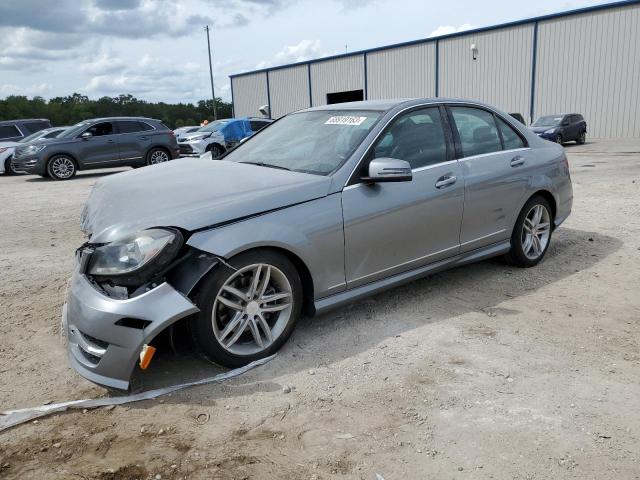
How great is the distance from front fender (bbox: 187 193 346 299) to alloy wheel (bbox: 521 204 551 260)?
234cm

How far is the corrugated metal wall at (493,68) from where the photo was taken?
28.0m

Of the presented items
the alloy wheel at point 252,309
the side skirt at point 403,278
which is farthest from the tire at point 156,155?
the alloy wheel at point 252,309

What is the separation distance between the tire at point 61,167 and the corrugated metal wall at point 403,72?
21132 millimetres

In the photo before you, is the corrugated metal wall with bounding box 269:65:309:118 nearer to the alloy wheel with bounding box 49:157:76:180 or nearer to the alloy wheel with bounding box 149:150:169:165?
the alloy wheel with bounding box 149:150:169:165

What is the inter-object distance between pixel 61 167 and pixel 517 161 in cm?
1338

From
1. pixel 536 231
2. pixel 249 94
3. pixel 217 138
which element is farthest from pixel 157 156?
pixel 249 94

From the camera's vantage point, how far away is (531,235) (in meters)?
5.26

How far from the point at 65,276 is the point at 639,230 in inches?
253

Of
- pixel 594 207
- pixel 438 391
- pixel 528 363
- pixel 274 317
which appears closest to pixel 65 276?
pixel 274 317

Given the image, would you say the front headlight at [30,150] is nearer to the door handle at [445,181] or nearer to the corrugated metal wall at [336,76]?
the door handle at [445,181]

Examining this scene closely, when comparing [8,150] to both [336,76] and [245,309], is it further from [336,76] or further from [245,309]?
[336,76]

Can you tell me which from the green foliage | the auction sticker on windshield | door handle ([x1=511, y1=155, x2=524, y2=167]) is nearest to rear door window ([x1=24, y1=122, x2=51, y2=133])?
the auction sticker on windshield

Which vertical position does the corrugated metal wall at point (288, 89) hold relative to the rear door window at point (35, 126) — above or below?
above

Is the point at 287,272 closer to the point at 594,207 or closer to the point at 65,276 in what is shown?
the point at 65,276
